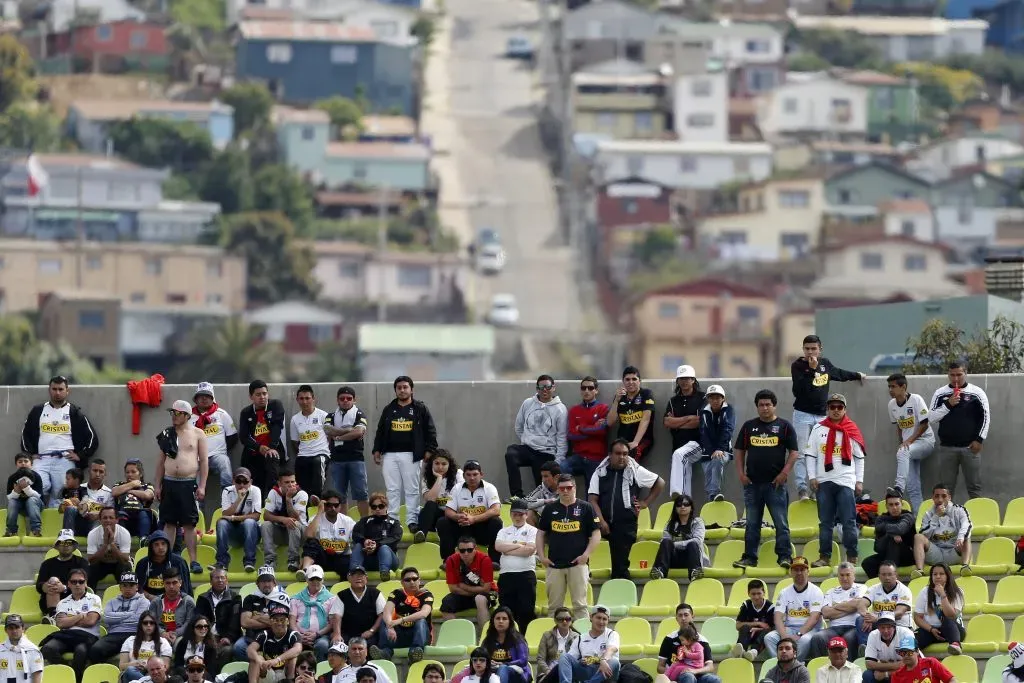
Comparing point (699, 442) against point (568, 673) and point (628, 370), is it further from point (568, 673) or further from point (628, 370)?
point (568, 673)

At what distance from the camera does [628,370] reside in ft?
65.5

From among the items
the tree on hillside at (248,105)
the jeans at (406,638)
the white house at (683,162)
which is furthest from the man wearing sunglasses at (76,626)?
the tree on hillside at (248,105)

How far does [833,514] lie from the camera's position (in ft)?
63.0

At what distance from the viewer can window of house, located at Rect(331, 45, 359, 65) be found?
604ft

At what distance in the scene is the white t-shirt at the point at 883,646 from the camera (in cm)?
1705

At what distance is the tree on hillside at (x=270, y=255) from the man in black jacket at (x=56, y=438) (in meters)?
128

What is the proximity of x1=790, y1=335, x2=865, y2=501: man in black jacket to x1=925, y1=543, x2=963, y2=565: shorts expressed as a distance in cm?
157

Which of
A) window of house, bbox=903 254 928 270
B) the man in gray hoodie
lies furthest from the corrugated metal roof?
the man in gray hoodie

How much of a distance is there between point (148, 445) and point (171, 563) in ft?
8.50

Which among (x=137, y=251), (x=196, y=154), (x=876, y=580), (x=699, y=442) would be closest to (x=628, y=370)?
(x=699, y=442)

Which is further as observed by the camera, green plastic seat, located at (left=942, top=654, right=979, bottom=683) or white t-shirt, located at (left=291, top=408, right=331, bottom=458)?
white t-shirt, located at (left=291, top=408, right=331, bottom=458)

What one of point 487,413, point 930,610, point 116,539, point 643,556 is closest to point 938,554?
point 930,610

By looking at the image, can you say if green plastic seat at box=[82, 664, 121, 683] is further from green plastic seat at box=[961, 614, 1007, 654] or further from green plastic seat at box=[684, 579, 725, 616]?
green plastic seat at box=[961, 614, 1007, 654]

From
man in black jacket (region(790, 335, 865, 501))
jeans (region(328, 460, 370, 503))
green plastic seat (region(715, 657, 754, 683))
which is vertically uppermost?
man in black jacket (region(790, 335, 865, 501))
